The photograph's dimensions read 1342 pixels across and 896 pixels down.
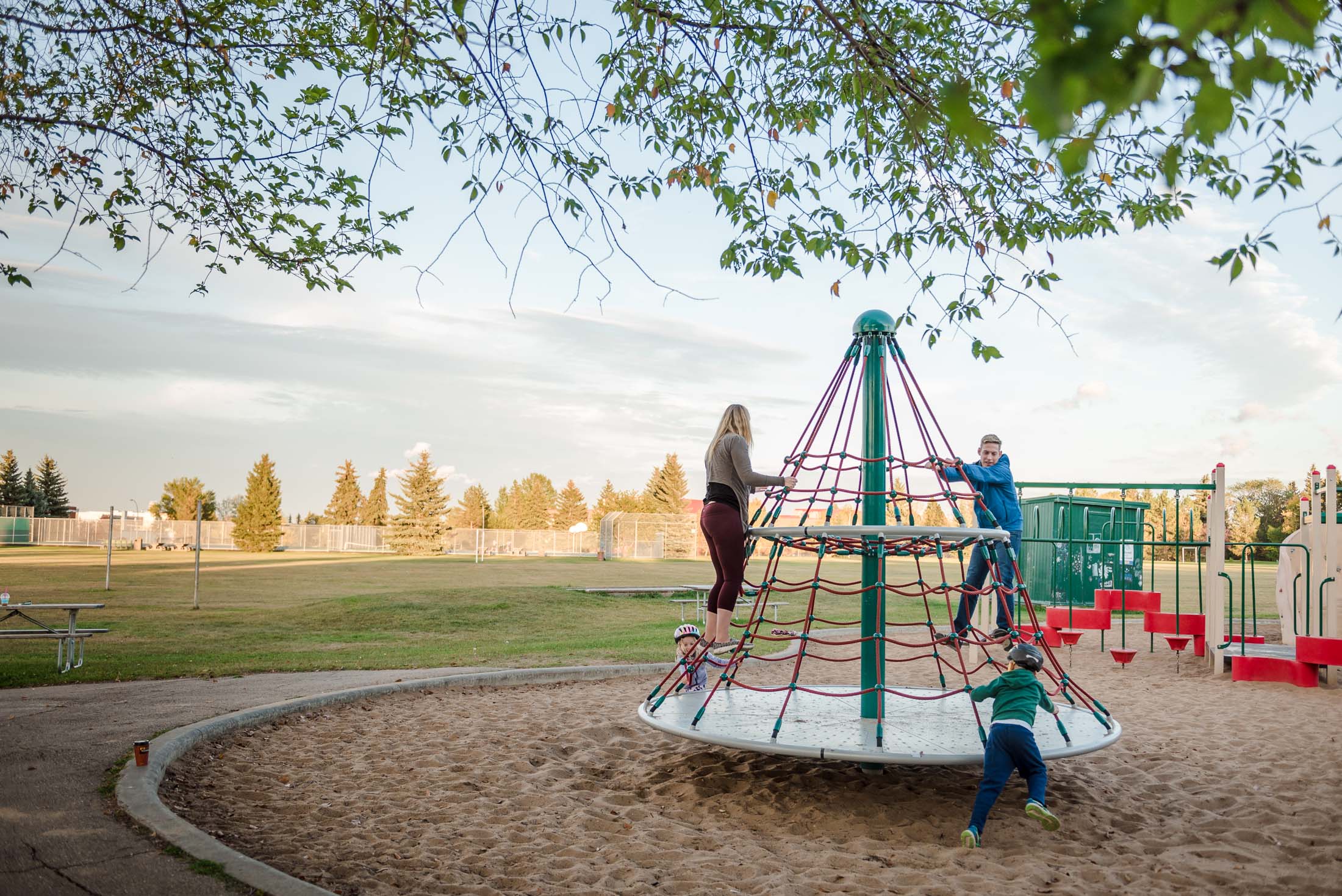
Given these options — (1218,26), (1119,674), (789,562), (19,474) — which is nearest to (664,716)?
(1218,26)

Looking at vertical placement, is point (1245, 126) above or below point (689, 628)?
above

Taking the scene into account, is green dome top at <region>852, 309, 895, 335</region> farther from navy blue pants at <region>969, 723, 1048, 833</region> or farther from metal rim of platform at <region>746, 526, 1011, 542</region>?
navy blue pants at <region>969, 723, 1048, 833</region>

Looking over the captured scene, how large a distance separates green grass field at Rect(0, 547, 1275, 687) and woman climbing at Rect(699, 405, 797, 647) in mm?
5467

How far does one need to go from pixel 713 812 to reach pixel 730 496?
1892 mm

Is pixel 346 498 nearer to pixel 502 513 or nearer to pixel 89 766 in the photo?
pixel 502 513

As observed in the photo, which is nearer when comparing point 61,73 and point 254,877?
point 254,877

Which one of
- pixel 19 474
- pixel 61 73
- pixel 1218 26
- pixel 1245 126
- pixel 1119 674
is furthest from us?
pixel 19 474

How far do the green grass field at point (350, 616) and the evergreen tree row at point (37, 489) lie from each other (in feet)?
164

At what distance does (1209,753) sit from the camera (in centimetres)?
630

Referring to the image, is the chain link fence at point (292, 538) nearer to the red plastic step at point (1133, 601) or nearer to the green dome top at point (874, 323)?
the red plastic step at point (1133, 601)

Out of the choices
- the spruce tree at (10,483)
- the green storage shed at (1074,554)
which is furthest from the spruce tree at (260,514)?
the green storage shed at (1074,554)

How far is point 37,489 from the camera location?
79.0 metres

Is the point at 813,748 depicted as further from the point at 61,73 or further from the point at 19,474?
the point at 19,474

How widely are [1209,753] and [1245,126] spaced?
4.20 m
